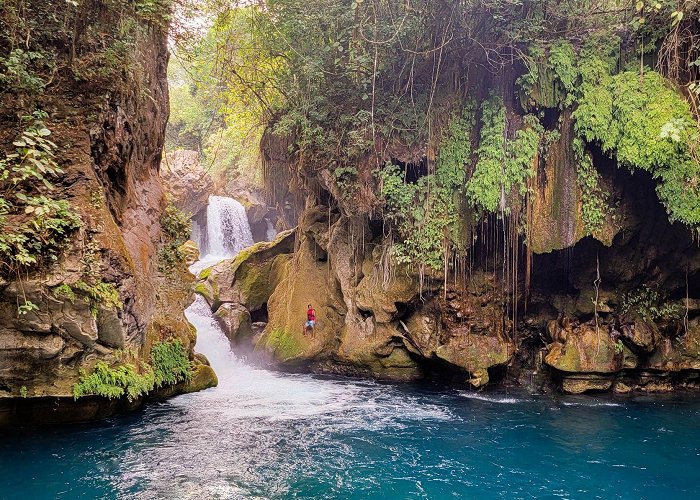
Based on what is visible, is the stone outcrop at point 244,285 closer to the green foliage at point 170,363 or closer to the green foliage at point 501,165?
the green foliage at point 170,363

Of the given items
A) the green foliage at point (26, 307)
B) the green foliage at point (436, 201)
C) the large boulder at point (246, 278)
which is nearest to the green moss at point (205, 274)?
the large boulder at point (246, 278)

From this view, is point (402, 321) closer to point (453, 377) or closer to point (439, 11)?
point (453, 377)

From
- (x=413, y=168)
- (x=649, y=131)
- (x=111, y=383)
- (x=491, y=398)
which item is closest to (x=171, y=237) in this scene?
(x=111, y=383)

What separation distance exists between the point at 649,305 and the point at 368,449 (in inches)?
343

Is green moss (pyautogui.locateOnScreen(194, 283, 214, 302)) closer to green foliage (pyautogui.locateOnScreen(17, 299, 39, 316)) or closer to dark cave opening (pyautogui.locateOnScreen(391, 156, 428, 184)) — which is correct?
dark cave opening (pyautogui.locateOnScreen(391, 156, 428, 184))

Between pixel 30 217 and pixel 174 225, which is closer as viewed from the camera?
pixel 30 217

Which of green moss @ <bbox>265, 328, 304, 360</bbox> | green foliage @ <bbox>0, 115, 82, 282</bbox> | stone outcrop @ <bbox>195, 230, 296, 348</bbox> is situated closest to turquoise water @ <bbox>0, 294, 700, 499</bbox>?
green moss @ <bbox>265, 328, 304, 360</bbox>

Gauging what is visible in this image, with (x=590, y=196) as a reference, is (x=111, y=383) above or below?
below

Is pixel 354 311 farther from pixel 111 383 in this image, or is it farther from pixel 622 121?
pixel 622 121

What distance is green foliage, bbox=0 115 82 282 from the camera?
7.32 metres

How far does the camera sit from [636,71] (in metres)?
11.4

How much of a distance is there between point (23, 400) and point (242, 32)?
11.2 meters

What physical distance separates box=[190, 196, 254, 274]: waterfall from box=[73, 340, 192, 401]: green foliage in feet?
40.9

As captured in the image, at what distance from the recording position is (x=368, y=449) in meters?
8.63
